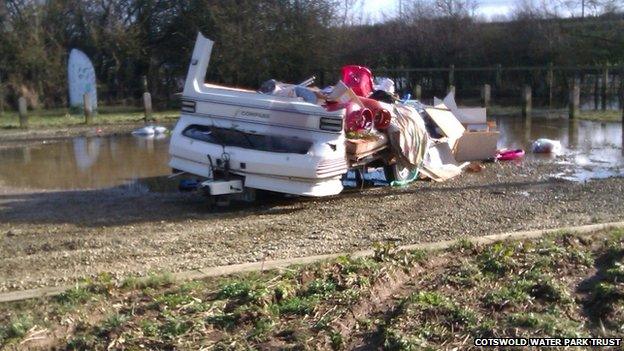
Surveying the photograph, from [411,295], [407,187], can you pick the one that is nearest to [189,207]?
[407,187]

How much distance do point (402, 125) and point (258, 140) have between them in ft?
→ 7.13

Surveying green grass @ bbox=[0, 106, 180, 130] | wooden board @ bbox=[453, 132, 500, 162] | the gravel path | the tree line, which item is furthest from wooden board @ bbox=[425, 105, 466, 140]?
the tree line

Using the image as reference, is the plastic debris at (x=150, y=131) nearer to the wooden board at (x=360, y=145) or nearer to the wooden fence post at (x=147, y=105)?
the wooden fence post at (x=147, y=105)

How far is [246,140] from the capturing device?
1035cm

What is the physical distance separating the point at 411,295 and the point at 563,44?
3025 cm

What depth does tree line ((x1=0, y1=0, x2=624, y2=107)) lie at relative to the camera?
29.2 meters

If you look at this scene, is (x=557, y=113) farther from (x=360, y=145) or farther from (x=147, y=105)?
(x=360, y=145)

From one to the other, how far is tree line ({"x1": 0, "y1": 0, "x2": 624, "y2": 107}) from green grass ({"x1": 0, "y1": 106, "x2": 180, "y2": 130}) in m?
1.55

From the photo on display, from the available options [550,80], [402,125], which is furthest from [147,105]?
[550,80]

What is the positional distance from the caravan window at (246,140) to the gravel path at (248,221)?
2.52 ft

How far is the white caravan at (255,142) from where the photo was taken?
31.9 ft

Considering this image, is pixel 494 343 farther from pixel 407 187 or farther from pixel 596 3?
pixel 596 3

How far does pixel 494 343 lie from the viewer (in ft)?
16.2

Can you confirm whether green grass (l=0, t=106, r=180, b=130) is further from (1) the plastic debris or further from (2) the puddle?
(2) the puddle
